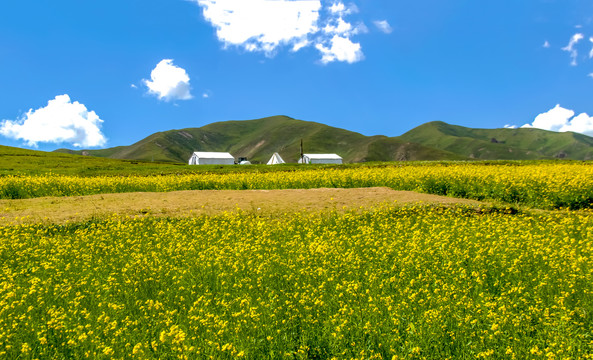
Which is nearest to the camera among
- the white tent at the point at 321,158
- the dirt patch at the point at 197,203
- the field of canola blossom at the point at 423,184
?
the dirt patch at the point at 197,203

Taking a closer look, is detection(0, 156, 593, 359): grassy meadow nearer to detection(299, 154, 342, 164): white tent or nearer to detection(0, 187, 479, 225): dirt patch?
detection(0, 187, 479, 225): dirt patch

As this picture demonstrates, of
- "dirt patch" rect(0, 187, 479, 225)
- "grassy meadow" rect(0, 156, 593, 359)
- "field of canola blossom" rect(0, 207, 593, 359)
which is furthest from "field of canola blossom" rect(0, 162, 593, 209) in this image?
"field of canola blossom" rect(0, 207, 593, 359)

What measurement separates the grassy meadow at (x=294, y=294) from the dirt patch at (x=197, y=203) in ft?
6.77

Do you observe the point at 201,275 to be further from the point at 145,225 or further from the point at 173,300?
the point at 145,225

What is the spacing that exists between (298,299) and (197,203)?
1205 centimetres

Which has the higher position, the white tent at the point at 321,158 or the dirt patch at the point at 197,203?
the white tent at the point at 321,158

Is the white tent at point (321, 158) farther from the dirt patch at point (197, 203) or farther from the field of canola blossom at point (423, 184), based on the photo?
the dirt patch at point (197, 203)

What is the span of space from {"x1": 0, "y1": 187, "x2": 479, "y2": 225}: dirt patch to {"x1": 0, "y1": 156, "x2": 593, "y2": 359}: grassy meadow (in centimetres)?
206

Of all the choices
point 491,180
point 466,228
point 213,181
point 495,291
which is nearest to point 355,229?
point 466,228

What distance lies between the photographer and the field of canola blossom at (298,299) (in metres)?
4.64

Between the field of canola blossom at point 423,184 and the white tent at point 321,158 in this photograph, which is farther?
the white tent at point 321,158

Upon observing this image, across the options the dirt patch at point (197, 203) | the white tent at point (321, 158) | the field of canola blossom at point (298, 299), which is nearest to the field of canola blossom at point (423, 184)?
the dirt patch at point (197, 203)

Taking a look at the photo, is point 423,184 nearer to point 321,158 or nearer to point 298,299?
point 298,299

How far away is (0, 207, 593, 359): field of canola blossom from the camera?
464 centimetres
